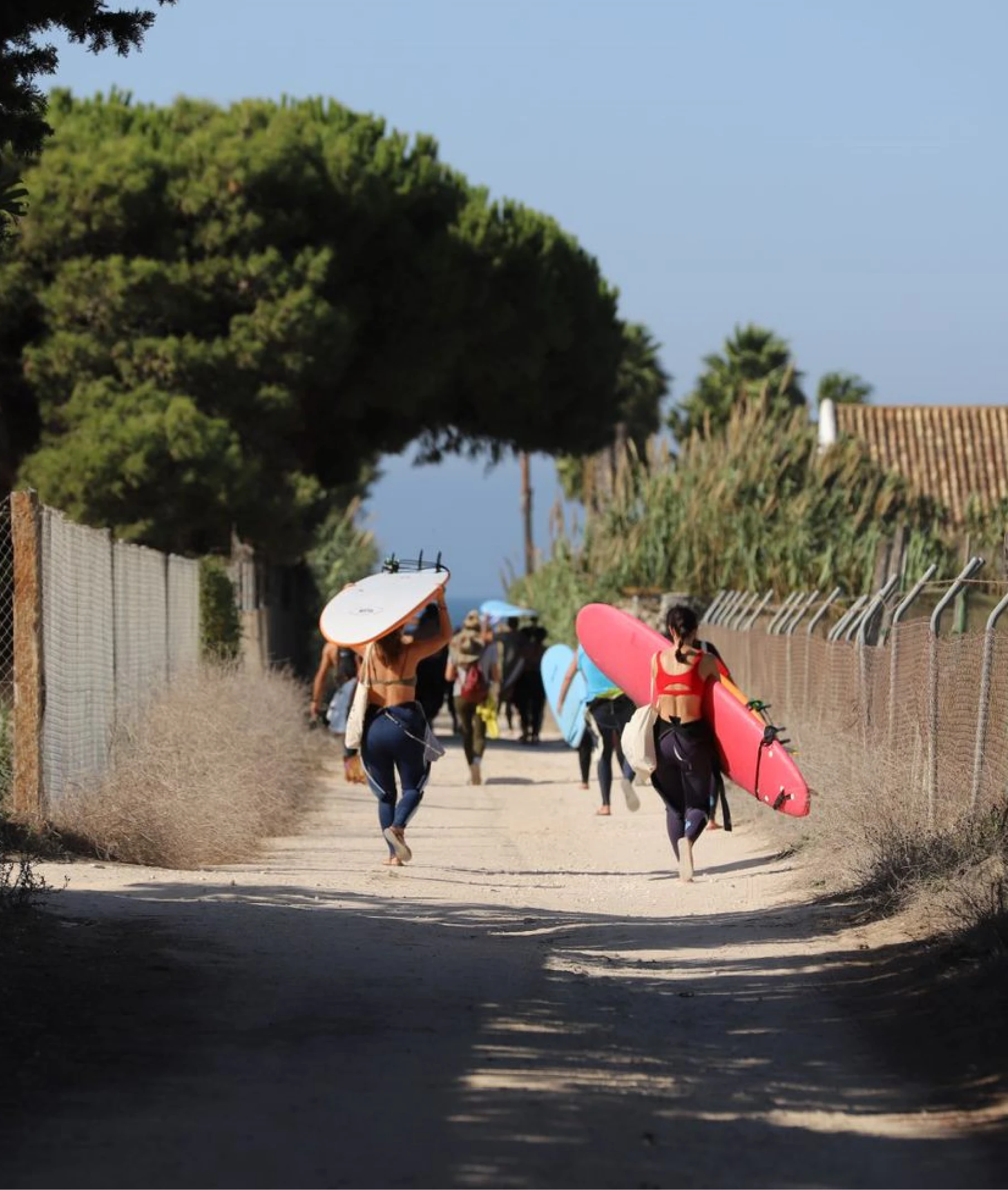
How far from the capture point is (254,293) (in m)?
33.3

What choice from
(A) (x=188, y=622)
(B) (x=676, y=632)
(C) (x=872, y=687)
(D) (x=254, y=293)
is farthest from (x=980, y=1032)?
(D) (x=254, y=293)

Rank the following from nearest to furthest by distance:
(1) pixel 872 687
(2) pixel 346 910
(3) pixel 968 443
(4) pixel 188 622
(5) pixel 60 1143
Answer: (5) pixel 60 1143 < (2) pixel 346 910 < (1) pixel 872 687 < (4) pixel 188 622 < (3) pixel 968 443

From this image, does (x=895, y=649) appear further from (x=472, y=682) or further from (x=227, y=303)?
(x=227, y=303)

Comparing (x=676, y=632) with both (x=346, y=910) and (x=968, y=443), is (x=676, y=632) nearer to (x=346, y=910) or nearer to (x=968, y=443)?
(x=346, y=910)

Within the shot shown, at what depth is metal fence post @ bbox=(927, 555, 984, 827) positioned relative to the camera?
40.6 ft

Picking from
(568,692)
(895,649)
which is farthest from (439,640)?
(568,692)

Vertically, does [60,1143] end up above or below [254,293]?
below

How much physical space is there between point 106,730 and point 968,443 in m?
34.4

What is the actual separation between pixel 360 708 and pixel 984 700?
4107mm

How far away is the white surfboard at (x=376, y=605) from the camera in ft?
44.6

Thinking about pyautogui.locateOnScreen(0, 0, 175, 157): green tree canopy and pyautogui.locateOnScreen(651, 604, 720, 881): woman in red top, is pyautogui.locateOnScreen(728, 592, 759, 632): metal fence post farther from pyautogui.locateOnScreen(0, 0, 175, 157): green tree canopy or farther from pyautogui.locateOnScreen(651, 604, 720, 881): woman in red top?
pyautogui.locateOnScreen(0, 0, 175, 157): green tree canopy

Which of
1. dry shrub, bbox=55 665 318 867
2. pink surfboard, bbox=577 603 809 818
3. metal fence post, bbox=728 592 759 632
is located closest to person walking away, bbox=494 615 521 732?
metal fence post, bbox=728 592 759 632

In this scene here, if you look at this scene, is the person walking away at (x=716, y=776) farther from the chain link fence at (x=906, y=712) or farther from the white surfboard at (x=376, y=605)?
the white surfboard at (x=376, y=605)

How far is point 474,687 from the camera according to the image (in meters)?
22.9
